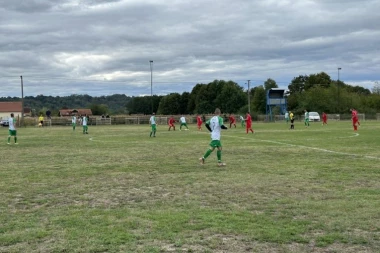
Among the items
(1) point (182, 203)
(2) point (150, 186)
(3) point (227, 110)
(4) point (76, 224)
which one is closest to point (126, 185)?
(2) point (150, 186)

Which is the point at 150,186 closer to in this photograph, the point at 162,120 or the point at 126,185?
the point at 126,185

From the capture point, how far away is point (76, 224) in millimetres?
7004

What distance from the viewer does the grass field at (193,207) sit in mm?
6004

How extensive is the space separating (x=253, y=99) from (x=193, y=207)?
384 feet

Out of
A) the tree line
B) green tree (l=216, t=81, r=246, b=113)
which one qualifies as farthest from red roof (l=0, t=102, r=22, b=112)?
green tree (l=216, t=81, r=246, b=113)

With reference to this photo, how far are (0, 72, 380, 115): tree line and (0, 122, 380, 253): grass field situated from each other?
Result: 2719 inches

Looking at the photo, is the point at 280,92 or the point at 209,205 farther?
the point at 280,92

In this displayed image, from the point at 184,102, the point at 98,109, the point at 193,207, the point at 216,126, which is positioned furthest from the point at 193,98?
the point at 193,207

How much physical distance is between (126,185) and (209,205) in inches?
122

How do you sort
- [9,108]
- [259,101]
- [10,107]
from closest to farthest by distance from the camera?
[259,101], [9,108], [10,107]

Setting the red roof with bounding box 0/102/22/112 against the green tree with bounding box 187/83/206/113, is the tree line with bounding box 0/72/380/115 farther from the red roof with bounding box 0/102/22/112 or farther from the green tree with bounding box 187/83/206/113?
the red roof with bounding box 0/102/22/112

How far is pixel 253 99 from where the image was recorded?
12350 centimetres

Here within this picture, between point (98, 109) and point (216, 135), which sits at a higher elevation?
point (98, 109)

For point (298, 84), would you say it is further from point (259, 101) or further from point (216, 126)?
point (216, 126)
